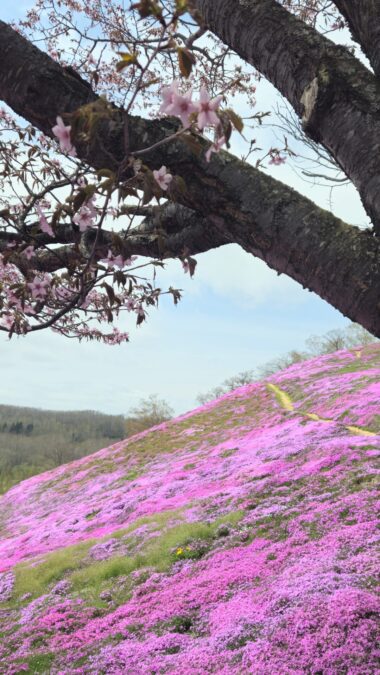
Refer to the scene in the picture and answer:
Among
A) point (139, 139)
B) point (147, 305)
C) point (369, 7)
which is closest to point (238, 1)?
point (369, 7)

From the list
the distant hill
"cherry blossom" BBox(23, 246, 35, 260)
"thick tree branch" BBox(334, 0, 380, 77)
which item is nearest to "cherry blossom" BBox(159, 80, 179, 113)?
"cherry blossom" BBox(23, 246, 35, 260)

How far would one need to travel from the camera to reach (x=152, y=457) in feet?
68.2

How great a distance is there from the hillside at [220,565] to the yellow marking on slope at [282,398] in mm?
3546

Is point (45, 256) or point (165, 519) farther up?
point (45, 256)

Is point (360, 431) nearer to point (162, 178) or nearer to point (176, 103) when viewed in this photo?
point (162, 178)

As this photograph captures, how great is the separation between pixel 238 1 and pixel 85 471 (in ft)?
71.4

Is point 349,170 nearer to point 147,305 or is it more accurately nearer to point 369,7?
point 369,7

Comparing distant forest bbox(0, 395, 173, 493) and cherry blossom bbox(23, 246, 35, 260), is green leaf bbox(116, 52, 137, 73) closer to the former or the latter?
cherry blossom bbox(23, 246, 35, 260)

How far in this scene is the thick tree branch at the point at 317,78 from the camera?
2.86 meters

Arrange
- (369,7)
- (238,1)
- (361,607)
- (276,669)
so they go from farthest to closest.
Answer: (361,607) < (276,669) < (238,1) < (369,7)

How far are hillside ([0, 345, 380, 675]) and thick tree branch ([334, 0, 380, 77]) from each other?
462 cm

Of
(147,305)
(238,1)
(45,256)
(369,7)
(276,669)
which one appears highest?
(238,1)

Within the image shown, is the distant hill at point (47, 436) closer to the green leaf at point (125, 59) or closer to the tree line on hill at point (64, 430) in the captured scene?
the tree line on hill at point (64, 430)

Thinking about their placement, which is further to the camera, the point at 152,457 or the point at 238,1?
the point at 152,457
